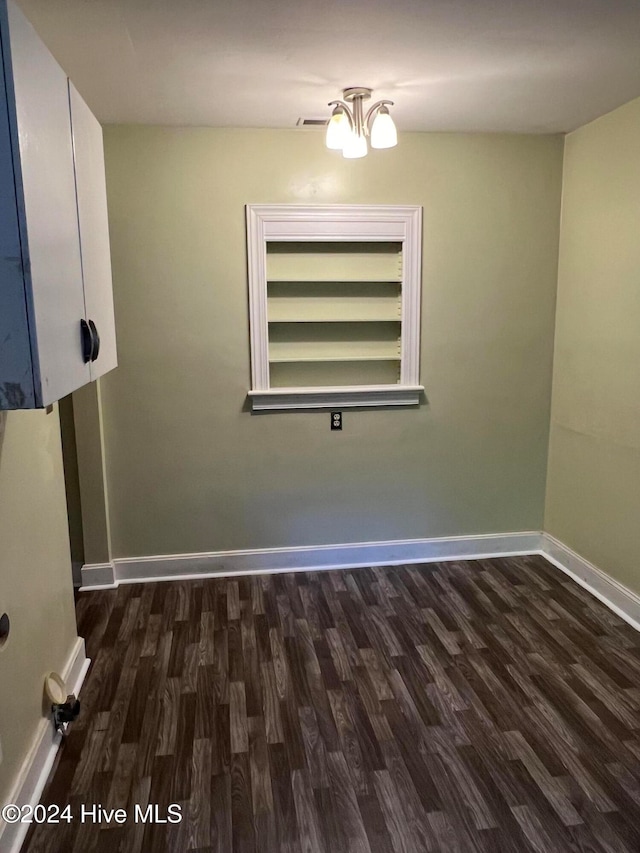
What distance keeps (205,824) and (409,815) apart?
605mm

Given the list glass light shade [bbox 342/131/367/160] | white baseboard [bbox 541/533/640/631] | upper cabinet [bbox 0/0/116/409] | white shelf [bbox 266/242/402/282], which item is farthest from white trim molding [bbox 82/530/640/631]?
glass light shade [bbox 342/131/367/160]

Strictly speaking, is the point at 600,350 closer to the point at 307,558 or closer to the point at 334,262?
the point at 334,262

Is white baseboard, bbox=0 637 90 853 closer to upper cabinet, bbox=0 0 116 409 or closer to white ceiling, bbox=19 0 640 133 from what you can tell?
upper cabinet, bbox=0 0 116 409

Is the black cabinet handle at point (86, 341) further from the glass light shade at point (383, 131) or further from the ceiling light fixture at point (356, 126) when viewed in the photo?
the glass light shade at point (383, 131)

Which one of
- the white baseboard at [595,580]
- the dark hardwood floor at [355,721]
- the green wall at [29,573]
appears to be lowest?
the dark hardwood floor at [355,721]

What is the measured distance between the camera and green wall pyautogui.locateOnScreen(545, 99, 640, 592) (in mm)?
2773

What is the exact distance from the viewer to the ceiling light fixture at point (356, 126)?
246cm

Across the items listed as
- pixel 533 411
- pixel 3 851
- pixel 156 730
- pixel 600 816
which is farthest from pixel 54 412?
pixel 533 411

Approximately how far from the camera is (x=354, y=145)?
2496 mm

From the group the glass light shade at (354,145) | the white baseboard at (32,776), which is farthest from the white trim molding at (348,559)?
the glass light shade at (354,145)

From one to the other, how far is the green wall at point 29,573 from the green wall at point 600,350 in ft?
8.43

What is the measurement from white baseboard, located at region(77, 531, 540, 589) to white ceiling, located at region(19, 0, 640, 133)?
228cm

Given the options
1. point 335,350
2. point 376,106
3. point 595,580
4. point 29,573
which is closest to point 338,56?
point 376,106

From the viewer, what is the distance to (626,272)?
2.79 meters
